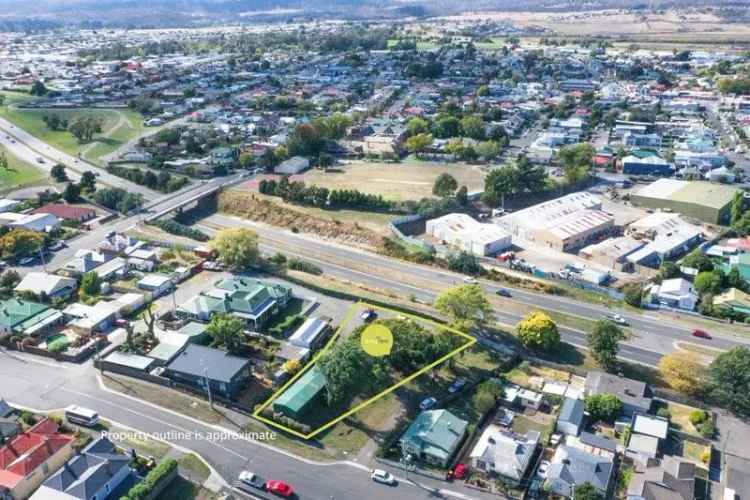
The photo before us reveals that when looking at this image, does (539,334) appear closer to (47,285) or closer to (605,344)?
(605,344)

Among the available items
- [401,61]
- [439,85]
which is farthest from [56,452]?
[401,61]

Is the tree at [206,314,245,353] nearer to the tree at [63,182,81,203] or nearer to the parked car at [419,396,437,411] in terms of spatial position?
the parked car at [419,396,437,411]

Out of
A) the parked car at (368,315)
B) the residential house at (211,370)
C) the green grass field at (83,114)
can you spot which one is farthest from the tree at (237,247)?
the green grass field at (83,114)

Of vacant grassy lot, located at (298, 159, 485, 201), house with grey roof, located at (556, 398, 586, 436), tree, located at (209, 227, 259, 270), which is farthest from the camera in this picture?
vacant grassy lot, located at (298, 159, 485, 201)

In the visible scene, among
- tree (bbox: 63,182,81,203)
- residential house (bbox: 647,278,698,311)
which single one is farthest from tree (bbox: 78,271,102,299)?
residential house (bbox: 647,278,698,311)

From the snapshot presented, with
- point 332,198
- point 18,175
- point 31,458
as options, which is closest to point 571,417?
point 31,458

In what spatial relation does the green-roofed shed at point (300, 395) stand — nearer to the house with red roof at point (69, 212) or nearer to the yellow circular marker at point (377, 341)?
the yellow circular marker at point (377, 341)
